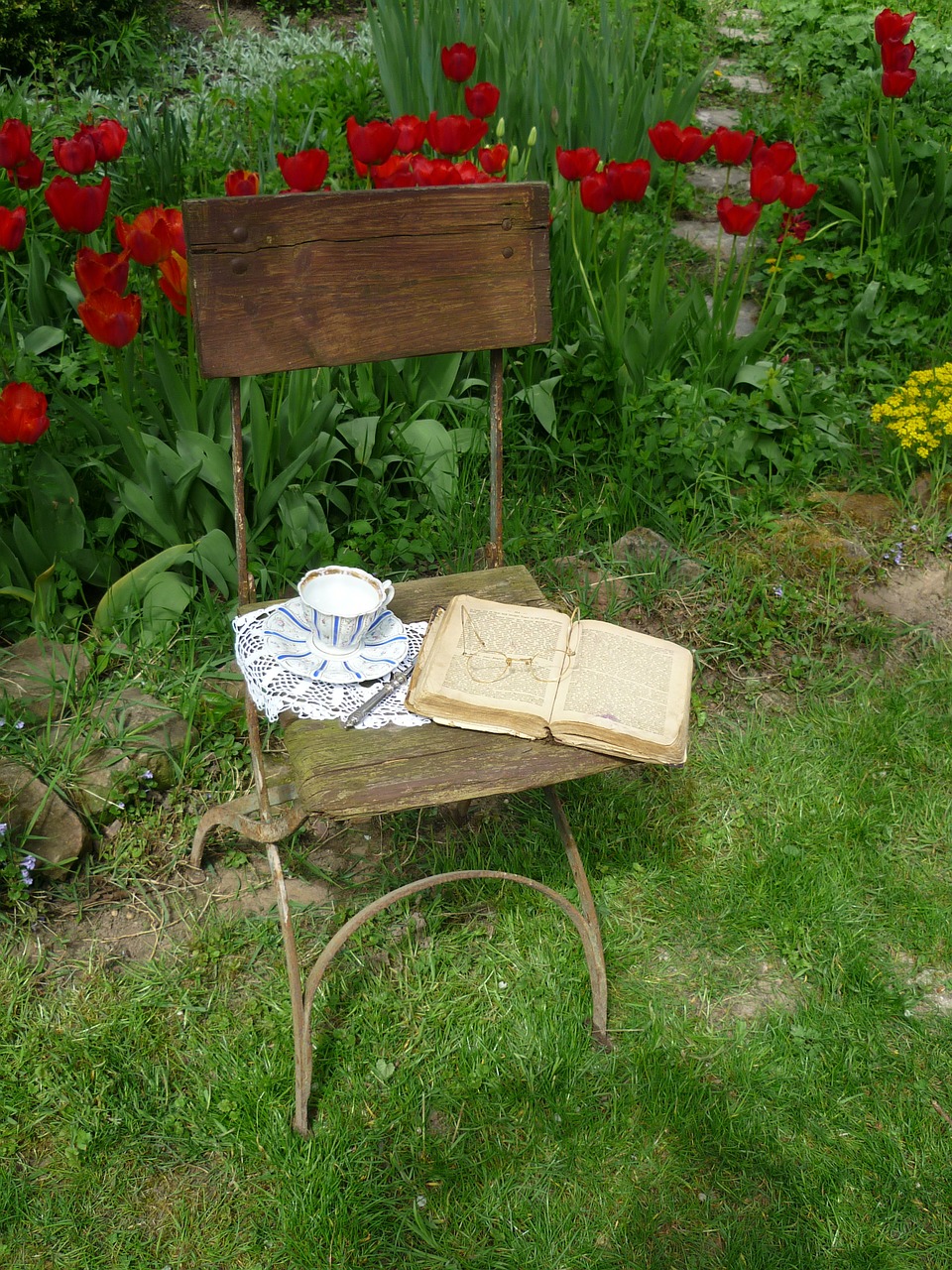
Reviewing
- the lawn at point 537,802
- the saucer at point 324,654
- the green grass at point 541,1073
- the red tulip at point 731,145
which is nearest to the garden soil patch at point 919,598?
the lawn at point 537,802

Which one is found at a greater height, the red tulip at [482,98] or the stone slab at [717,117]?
the red tulip at [482,98]

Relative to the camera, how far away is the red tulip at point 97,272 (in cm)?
204

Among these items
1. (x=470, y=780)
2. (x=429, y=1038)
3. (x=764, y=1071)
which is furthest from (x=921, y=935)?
(x=470, y=780)

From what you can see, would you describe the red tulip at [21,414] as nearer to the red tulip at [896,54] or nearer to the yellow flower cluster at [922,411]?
the yellow flower cluster at [922,411]

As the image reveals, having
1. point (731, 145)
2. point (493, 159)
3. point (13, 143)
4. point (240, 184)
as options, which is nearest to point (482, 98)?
point (493, 159)

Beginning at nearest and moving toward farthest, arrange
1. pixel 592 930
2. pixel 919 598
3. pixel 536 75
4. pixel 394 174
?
pixel 592 930 → pixel 394 174 → pixel 919 598 → pixel 536 75

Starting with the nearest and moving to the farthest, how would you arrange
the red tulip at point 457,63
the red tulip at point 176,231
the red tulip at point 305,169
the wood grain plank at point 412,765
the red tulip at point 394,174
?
1. the wood grain plank at point 412,765
2. the red tulip at point 176,231
3. the red tulip at point 305,169
4. the red tulip at point 394,174
5. the red tulip at point 457,63

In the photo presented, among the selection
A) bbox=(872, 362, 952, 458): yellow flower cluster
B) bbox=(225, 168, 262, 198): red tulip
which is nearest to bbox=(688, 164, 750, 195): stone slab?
bbox=(872, 362, 952, 458): yellow flower cluster

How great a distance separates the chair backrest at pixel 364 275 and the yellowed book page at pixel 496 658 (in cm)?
49

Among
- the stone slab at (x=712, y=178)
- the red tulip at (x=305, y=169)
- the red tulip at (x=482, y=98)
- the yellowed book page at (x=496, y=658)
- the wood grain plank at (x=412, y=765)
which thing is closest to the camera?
the wood grain plank at (x=412, y=765)

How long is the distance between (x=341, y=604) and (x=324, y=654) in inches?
3.6

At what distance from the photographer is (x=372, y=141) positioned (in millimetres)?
2404

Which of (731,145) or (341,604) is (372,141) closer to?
(731,145)

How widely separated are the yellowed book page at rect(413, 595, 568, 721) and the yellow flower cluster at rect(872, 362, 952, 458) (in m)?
1.62
